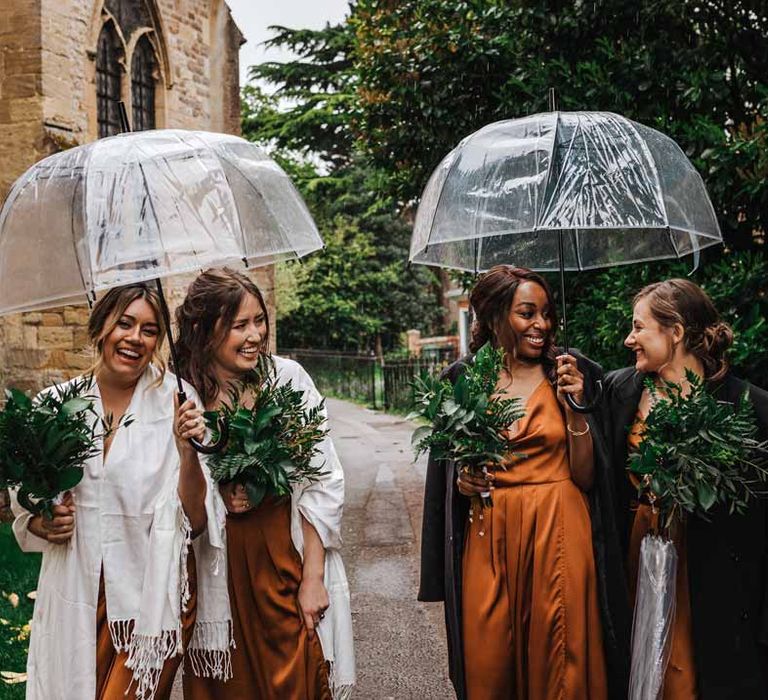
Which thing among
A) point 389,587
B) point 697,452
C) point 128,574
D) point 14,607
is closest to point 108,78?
point 14,607

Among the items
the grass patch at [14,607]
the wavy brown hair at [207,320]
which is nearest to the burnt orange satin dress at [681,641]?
the wavy brown hair at [207,320]

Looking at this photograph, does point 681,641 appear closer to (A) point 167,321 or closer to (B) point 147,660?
(B) point 147,660

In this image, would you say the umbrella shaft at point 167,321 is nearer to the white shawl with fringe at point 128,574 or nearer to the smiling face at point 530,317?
the white shawl with fringe at point 128,574

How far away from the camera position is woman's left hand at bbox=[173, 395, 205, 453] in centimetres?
303

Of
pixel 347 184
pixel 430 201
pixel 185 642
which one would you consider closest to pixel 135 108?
pixel 430 201

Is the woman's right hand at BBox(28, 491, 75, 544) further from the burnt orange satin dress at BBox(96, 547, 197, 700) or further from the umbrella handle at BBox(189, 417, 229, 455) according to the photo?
the umbrella handle at BBox(189, 417, 229, 455)

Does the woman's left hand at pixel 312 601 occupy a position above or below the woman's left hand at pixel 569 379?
below

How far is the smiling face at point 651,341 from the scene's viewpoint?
360 cm

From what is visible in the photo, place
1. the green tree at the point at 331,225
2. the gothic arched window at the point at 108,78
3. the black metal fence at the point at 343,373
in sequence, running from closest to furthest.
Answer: the gothic arched window at the point at 108,78
the black metal fence at the point at 343,373
the green tree at the point at 331,225

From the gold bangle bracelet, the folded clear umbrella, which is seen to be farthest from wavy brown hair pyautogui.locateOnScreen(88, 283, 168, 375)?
the folded clear umbrella

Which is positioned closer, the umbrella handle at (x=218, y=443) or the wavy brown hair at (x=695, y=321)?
the umbrella handle at (x=218, y=443)

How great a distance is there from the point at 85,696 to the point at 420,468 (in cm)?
947

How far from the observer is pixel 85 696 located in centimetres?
305

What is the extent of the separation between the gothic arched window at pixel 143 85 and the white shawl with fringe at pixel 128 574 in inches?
409
